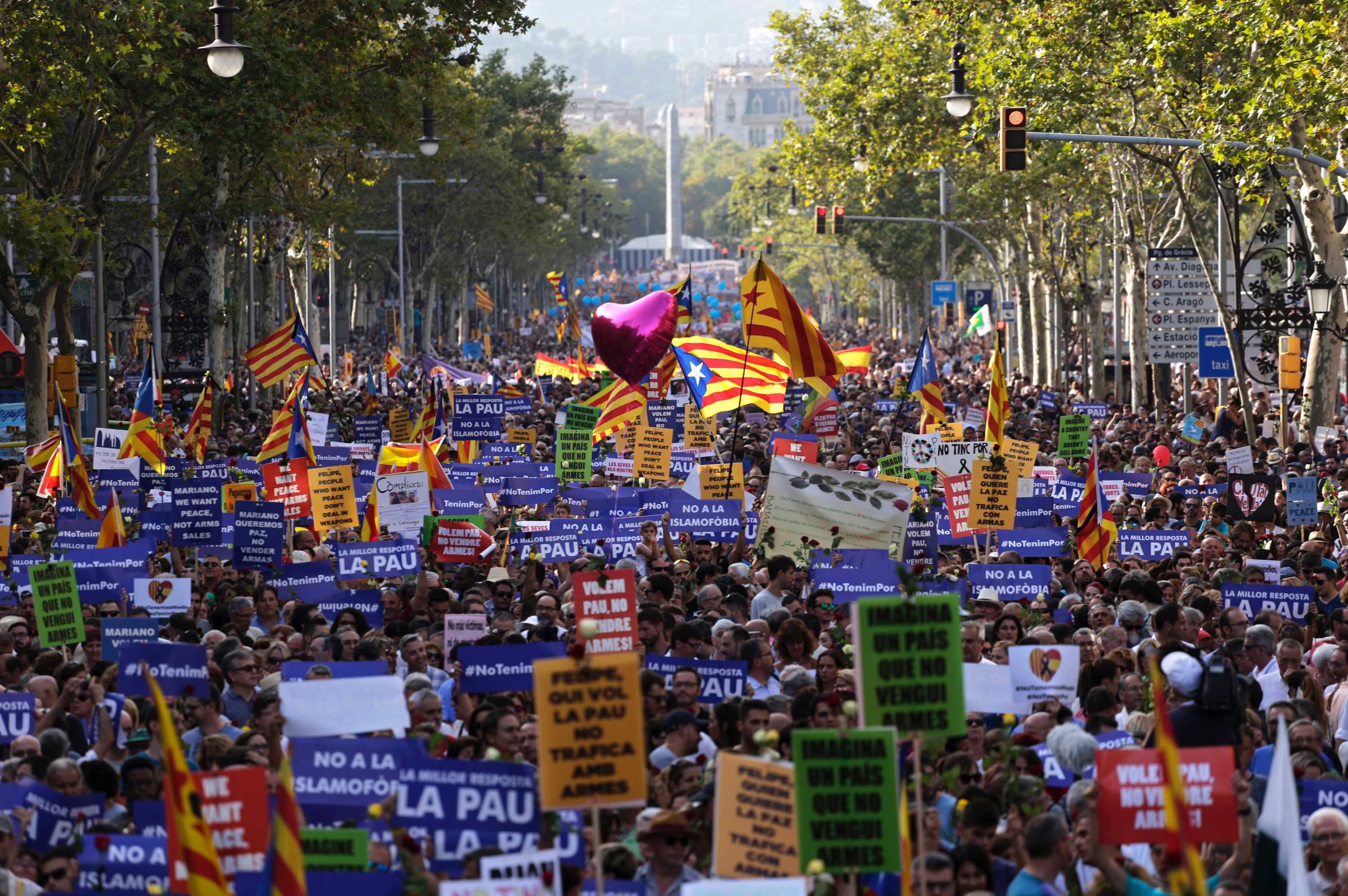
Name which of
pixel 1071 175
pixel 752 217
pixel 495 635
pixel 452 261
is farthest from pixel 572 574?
pixel 752 217

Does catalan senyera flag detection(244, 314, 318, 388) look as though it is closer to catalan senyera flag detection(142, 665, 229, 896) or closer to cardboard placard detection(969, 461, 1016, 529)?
cardboard placard detection(969, 461, 1016, 529)

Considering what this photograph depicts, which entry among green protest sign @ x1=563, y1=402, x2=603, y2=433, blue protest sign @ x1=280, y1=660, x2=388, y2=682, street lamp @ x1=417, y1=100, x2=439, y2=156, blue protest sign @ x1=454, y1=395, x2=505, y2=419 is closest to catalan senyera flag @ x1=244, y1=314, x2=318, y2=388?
blue protest sign @ x1=454, y1=395, x2=505, y2=419

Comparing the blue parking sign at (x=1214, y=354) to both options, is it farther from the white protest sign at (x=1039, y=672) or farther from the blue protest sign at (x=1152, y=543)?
the white protest sign at (x=1039, y=672)

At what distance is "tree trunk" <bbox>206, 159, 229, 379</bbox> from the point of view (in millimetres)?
35812

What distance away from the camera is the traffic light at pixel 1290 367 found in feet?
88.5

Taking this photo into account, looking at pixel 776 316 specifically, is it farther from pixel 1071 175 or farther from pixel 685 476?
pixel 1071 175

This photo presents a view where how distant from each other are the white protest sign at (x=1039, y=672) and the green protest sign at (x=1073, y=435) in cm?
1221

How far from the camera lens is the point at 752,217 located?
119m

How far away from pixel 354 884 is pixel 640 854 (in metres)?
1.28

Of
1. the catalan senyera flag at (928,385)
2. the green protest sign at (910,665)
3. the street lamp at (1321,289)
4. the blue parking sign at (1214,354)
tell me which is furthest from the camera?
the blue parking sign at (1214,354)

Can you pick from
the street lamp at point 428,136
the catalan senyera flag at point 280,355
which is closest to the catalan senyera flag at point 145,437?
the catalan senyera flag at point 280,355

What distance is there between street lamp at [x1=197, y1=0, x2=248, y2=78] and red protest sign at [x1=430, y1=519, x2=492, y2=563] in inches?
215

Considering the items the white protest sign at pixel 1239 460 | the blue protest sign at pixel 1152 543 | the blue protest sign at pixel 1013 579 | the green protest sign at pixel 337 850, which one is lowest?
the green protest sign at pixel 337 850

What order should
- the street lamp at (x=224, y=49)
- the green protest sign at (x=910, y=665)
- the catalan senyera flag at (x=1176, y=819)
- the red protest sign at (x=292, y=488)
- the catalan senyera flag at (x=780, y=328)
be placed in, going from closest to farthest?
the catalan senyera flag at (x=1176, y=819) < the green protest sign at (x=910, y=665) < the red protest sign at (x=292, y=488) < the catalan senyera flag at (x=780, y=328) < the street lamp at (x=224, y=49)
